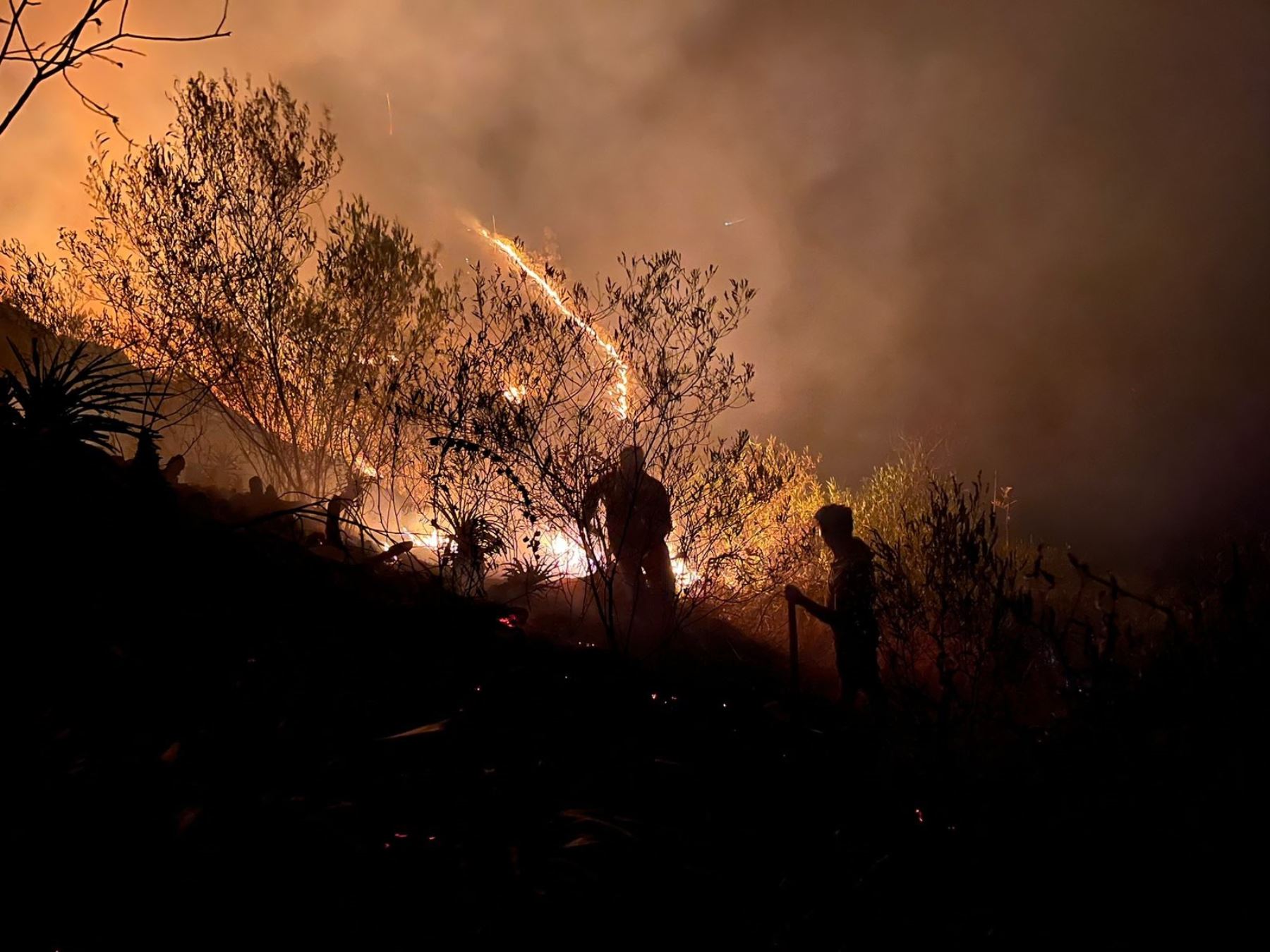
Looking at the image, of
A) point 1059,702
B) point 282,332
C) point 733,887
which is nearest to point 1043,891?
point 733,887

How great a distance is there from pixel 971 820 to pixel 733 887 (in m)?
1.65

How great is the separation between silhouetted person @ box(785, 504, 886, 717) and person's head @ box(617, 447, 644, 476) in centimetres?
193

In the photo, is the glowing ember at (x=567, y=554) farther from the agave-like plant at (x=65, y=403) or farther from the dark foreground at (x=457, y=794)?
the agave-like plant at (x=65, y=403)

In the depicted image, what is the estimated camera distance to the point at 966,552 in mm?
4820

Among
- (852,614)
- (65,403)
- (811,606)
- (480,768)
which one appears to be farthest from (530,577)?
(480,768)

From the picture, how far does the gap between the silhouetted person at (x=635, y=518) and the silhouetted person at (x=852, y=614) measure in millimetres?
1716

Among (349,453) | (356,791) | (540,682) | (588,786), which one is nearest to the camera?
(356,791)

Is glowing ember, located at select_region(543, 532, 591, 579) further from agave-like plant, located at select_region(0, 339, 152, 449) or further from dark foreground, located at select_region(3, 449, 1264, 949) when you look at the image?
agave-like plant, located at select_region(0, 339, 152, 449)

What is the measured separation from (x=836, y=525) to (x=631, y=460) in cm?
240

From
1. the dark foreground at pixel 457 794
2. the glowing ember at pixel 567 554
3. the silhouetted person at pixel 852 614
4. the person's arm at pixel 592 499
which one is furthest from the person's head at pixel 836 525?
the dark foreground at pixel 457 794

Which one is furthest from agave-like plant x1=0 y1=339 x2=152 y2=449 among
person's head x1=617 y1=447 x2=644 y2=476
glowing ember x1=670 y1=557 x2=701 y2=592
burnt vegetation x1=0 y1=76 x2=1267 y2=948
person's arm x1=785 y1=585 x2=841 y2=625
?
glowing ember x1=670 y1=557 x2=701 y2=592

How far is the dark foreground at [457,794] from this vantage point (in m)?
1.49

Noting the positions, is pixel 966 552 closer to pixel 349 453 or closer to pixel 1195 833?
pixel 1195 833

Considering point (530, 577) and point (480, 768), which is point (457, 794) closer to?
point (480, 768)
